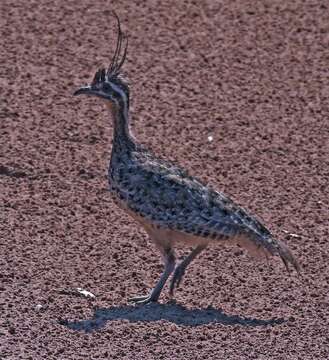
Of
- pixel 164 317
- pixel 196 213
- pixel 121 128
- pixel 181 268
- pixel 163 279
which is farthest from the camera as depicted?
pixel 121 128

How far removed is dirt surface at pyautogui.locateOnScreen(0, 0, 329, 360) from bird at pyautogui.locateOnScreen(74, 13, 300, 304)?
329 mm

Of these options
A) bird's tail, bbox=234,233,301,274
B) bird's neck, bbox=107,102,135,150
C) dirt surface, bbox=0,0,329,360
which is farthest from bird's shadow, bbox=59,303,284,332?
bird's neck, bbox=107,102,135,150

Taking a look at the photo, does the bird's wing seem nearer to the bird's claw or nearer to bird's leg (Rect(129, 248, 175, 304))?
bird's leg (Rect(129, 248, 175, 304))

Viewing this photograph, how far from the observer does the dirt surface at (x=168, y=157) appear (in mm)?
9992

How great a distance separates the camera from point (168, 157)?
13375 millimetres

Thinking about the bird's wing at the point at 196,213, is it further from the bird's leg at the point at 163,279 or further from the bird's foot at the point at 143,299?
the bird's foot at the point at 143,299

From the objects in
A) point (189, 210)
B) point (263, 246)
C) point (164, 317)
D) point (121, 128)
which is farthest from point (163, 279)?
point (121, 128)

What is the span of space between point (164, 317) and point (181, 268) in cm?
55

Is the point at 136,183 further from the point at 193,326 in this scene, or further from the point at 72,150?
the point at 72,150

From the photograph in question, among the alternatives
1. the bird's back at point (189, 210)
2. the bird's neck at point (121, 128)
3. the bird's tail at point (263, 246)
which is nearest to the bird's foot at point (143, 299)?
the bird's back at point (189, 210)

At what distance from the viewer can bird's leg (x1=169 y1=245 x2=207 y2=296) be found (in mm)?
10617

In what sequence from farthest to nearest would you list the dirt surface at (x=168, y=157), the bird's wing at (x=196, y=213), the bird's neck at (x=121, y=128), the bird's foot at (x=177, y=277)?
the bird's neck at (x=121, y=128) < the bird's foot at (x=177, y=277) < the bird's wing at (x=196, y=213) < the dirt surface at (x=168, y=157)

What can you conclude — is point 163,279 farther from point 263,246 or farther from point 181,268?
point 263,246

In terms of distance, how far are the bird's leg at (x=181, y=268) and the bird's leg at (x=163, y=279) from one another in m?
0.06
